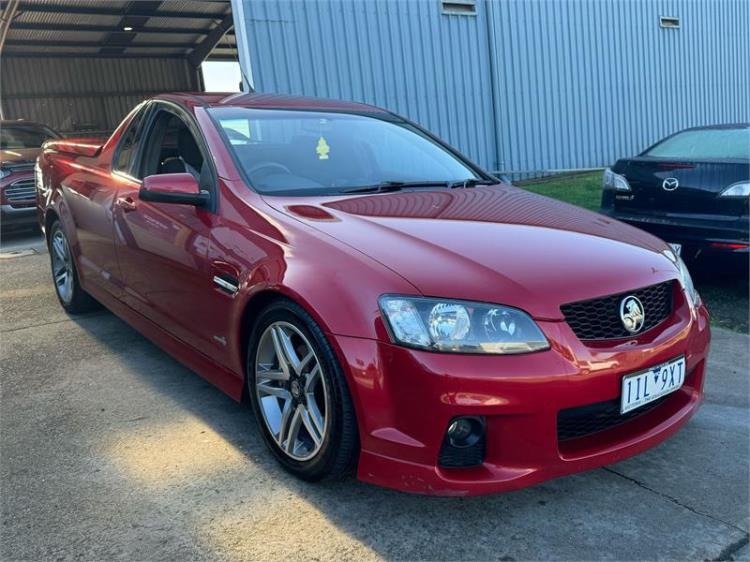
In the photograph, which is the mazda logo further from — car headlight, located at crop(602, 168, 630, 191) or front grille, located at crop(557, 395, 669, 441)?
car headlight, located at crop(602, 168, 630, 191)

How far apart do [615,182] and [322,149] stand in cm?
302

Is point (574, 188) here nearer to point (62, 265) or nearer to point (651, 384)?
point (62, 265)

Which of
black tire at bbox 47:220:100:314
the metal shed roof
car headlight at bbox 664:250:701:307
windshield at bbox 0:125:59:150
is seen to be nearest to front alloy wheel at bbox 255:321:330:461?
car headlight at bbox 664:250:701:307

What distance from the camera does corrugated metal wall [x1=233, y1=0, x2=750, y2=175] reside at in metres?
9.17

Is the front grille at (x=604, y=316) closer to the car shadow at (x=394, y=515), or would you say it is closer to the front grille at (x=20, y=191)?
the car shadow at (x=394, y=515)

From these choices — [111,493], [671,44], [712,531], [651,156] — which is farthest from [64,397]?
[671,44]

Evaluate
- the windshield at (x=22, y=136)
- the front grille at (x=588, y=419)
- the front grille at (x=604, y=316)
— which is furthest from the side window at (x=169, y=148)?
the windshield at (x=22, y=136)

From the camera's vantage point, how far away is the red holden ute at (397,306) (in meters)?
2.04

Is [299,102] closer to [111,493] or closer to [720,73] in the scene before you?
[111,493]

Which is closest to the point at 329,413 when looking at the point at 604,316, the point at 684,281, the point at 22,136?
the point at 604,316

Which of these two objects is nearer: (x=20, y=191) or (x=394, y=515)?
(x=394, y=515)

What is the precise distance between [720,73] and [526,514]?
49.9 ft

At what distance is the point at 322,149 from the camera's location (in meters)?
3.29

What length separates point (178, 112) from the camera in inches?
136
